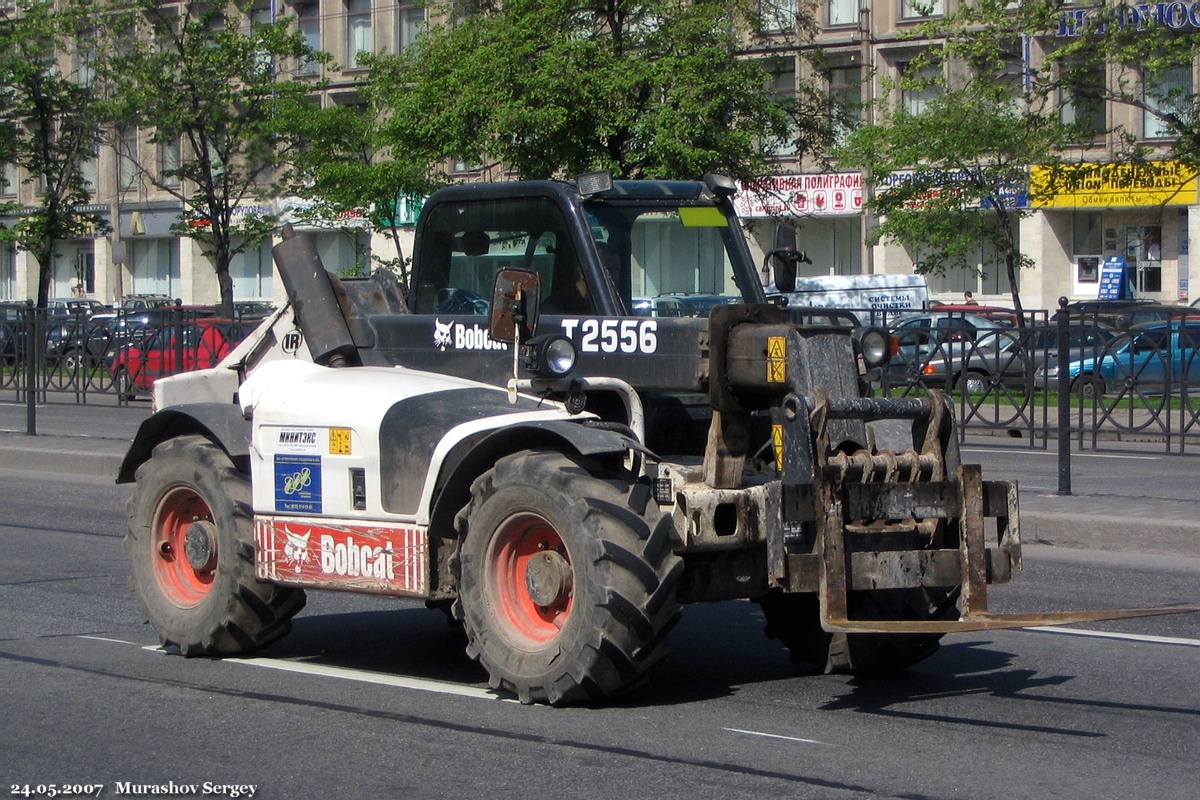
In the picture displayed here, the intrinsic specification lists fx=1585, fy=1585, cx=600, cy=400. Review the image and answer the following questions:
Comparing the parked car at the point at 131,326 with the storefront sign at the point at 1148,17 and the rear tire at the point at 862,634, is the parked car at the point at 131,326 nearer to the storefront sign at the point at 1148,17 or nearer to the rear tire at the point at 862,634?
the storefront sign at the point at 1148,17

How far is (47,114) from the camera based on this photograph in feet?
145

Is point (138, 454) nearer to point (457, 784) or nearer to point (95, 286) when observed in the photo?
point (457, 784)

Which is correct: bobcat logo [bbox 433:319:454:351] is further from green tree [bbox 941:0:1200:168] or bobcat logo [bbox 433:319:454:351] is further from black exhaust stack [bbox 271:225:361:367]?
green tree [bbox 941:0:1200:168]

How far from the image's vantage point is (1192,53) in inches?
957

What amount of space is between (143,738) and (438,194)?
10.4ft

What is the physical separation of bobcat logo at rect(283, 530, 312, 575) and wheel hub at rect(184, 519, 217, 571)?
2.05 ft

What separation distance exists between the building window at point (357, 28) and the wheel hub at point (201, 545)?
A: 48094 mm

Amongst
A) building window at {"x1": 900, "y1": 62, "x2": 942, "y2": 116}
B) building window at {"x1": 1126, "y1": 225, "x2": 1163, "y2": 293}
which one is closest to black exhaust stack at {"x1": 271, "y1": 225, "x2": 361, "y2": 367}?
building window at {"x1": 900, "y1": 62, "x2": 942, "y2": 116}

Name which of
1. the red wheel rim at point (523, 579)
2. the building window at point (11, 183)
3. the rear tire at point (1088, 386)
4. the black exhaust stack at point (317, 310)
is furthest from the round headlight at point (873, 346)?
the building window at point (11, 183)

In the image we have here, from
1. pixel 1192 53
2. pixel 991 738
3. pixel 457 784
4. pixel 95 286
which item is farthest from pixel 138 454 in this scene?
pixel 95 286

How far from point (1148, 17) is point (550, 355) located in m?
21.1

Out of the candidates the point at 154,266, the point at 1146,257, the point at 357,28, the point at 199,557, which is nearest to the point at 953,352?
the point at 199,557

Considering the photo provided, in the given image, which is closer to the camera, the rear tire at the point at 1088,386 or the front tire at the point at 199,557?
the front tire at the point at 199,557

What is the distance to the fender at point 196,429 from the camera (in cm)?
802
